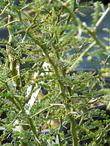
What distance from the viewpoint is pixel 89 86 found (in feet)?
5.14

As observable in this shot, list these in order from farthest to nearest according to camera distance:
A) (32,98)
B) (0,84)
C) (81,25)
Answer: (32,98) → (0,84) → (81,25)

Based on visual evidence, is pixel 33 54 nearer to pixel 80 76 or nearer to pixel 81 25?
pixel 80 76

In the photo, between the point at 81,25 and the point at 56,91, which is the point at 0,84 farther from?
the point at 81,25

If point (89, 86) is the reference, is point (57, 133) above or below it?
below

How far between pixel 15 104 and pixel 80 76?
0.26m

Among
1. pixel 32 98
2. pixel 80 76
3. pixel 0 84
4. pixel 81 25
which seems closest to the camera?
pixel 81 25

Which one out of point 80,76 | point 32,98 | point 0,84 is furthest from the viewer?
point 32,98

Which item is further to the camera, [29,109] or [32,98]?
[32,98]

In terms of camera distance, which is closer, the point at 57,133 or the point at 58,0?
the point at 58,0

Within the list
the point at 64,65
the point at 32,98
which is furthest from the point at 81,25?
the point at 32,98

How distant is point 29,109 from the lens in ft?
4.67

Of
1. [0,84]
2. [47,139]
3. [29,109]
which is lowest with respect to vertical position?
[47,139]

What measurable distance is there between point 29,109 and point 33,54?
232mm

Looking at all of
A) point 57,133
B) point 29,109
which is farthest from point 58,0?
point 57,133
